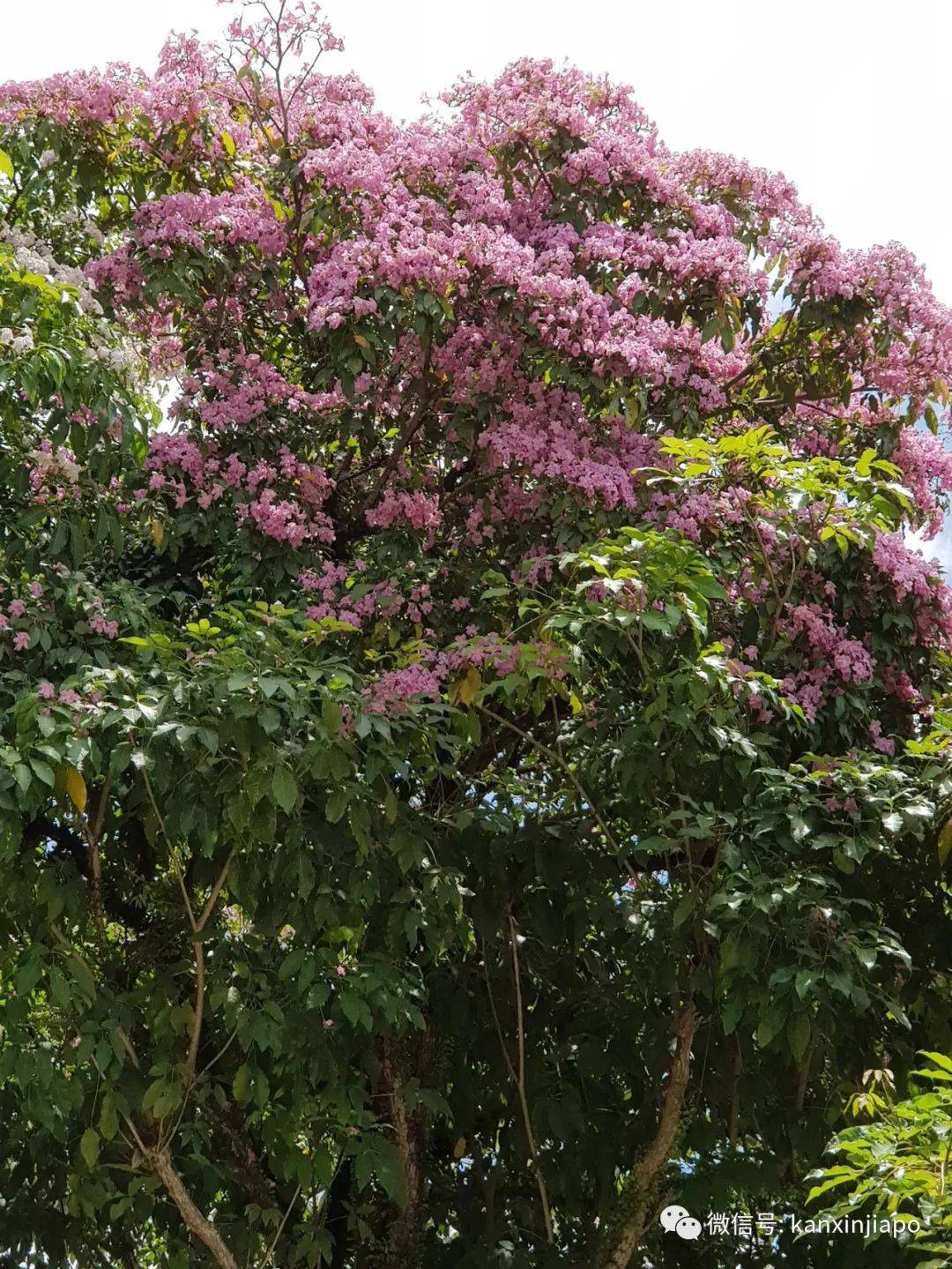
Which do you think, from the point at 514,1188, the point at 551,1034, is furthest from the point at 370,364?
the point at 514,1188

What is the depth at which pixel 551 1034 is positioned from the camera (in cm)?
423

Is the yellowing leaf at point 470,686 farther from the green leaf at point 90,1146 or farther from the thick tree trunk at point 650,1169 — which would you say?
the green leaf at point 90,1146

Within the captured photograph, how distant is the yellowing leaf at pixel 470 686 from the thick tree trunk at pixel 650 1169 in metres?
0.99

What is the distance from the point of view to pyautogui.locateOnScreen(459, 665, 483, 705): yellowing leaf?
3494mm

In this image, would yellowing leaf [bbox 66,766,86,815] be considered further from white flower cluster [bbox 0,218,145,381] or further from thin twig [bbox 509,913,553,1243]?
thin twig [bbox 509,913,553,1243]

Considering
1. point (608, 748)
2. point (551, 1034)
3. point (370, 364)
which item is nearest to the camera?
point (608, 748)

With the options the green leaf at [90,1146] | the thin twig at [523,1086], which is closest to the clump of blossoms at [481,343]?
the thin twig at [523,1086]

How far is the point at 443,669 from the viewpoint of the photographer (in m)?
3.69

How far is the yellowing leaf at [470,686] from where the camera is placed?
11.5ft

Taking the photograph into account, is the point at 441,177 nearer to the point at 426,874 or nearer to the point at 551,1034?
the point at 426,874

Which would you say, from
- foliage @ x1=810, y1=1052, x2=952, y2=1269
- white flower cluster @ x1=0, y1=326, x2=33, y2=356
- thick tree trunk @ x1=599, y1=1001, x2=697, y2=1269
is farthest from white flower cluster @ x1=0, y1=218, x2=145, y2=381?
foliage @ x1=810, y1=1052, x2=952, y2=1269

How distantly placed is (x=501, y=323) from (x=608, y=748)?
3.93 feet

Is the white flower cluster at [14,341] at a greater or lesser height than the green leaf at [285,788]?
greater

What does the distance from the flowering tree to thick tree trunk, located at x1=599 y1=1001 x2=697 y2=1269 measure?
0.04 feet
